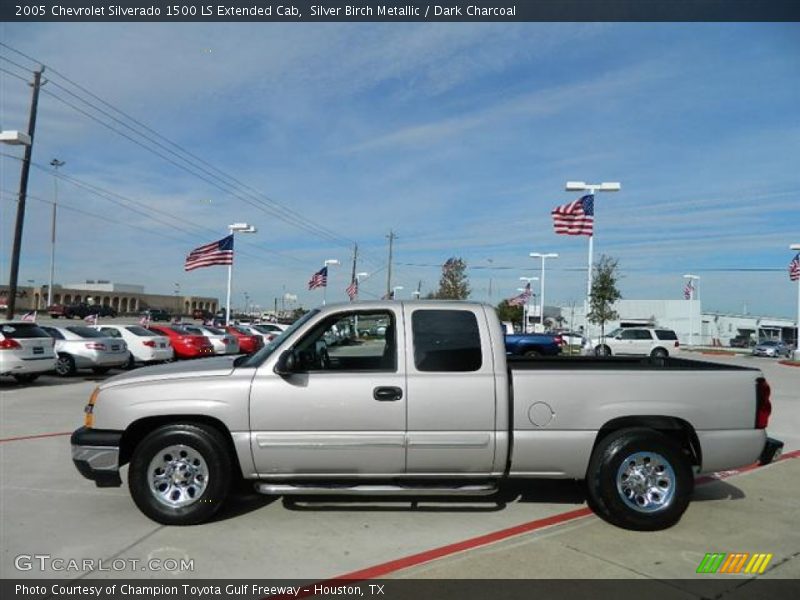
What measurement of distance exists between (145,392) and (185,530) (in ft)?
3.70

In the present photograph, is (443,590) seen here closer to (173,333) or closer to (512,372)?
(512,372)

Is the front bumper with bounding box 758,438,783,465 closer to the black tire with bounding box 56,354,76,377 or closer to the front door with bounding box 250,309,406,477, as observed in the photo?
the front door with bounding box 250,309,406,477

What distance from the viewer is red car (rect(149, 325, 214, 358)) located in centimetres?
2247

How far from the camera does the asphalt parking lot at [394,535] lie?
429cm

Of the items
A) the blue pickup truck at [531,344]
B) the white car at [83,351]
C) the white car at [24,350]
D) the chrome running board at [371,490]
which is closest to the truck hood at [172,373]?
the chrome running board at [371,490]

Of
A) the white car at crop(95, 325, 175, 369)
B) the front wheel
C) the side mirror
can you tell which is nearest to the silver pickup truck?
the side mirror

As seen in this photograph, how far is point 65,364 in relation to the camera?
1667 cm

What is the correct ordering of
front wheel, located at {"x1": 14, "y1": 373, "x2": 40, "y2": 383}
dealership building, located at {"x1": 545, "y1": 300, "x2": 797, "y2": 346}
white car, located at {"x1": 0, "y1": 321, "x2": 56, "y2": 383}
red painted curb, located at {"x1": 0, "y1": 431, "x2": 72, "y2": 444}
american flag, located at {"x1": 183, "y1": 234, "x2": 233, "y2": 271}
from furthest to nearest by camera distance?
dealership building, located at {"x1": 545, "y1": 300, "x2": 797, "y2": 346}
american flag, located at {"x1": 183, "y1": 234, "x2": 233, "y2": 271}
front wheel, located at {"x1": 14, "y1": 373, "x2": 40, "y2": 383}
white car, located at {"x1": 0, "y1": 321, "x2": 56, "y2": 383}
red painted curb, located at {"x1": 0, "y1": 431, "x2": 72, "y2": 444}

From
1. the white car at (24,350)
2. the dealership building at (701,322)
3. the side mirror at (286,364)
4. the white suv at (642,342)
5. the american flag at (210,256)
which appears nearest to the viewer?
the side mirror at (286,364)

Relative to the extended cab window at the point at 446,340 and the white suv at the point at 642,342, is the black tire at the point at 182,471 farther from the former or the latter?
the white suv at the point at 642,342

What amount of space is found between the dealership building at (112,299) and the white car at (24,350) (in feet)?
223

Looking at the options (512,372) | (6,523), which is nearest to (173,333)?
(6,523)

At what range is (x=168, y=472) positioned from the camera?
5062 mm

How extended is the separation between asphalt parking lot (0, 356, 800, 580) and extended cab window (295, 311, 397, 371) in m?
1.27
